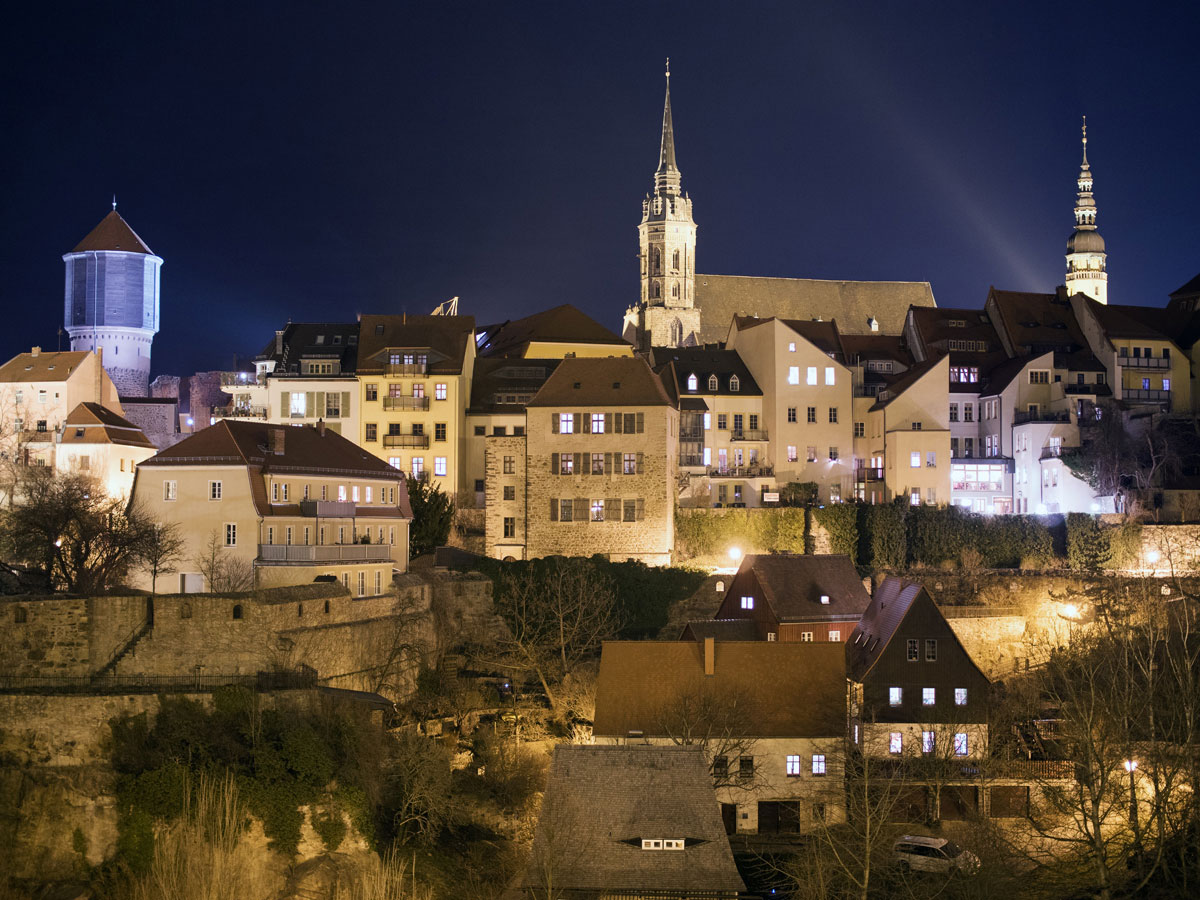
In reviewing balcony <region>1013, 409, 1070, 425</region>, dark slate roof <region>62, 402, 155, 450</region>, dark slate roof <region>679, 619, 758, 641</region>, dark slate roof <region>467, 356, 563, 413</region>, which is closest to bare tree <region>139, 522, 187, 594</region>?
dark slate roof <region>679, 619, 758, 641</region>

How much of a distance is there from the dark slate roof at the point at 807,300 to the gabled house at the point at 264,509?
59722mm

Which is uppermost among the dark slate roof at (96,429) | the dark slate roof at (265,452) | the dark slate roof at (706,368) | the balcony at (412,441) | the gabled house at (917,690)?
the dark slate roof at (706,368)

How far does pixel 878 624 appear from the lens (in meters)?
45.1

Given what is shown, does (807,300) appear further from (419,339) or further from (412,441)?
(412,441)

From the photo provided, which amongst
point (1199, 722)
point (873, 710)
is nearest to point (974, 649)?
point (873, 710)

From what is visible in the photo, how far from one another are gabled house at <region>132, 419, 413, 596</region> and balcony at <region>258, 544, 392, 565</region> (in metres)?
0.03

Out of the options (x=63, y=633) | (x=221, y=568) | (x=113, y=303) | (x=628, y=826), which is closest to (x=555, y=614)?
(x=221, y=568)

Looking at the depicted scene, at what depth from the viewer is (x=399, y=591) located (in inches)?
1770

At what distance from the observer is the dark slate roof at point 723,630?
152 feet

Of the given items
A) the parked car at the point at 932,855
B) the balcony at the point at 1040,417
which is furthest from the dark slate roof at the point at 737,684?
the balcony at the point at 1040,417

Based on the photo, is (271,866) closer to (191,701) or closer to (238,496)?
(191,701)

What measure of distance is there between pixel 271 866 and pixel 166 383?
2451 inches

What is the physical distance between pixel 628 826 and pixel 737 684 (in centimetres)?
999

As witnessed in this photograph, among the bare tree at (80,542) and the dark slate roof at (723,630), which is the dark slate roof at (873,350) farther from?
the bare tree at (80,542)
